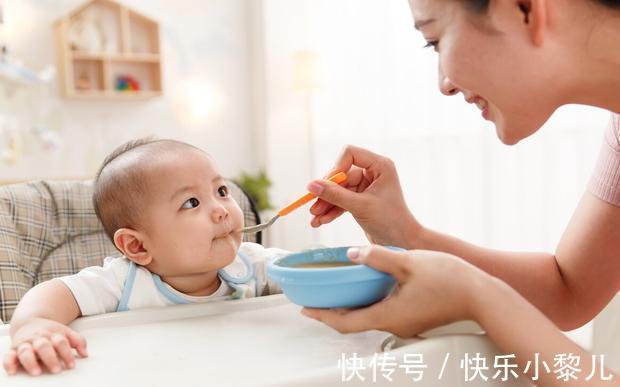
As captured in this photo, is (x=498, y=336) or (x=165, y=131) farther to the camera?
(x=165, y=131)

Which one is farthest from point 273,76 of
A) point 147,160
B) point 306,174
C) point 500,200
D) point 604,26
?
point 604,26

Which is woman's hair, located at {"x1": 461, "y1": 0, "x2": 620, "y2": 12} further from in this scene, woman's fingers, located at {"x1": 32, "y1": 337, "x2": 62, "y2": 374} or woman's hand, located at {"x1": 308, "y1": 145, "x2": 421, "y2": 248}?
woman's fingers, located at {"x1": 32, "y1": 337, "x2": 62, "y2": 374}

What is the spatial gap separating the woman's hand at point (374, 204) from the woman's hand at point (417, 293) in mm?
379

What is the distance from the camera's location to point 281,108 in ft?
15.5

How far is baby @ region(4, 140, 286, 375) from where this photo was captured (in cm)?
101

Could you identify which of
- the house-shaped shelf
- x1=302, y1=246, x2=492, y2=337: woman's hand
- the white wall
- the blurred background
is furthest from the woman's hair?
the white wall

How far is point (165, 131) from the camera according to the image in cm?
459

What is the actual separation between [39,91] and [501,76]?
3.97 m

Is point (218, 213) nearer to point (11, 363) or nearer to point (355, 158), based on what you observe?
point (355, 158)

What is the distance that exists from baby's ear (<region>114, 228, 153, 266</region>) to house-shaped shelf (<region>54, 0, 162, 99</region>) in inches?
133

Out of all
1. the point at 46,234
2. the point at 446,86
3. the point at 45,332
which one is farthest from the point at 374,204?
the point at 46,234

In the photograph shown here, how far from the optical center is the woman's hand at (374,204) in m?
1.08

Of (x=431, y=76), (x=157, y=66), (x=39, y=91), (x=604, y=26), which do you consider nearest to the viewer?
(x=604, y=26)

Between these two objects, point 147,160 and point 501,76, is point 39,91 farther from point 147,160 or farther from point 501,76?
point 501,76
